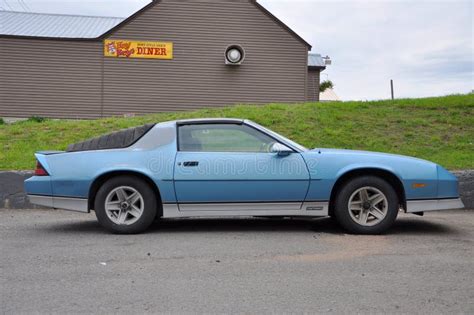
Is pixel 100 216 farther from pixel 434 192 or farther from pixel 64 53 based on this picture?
pixel 64 53

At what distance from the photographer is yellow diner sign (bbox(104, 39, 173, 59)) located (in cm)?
1933

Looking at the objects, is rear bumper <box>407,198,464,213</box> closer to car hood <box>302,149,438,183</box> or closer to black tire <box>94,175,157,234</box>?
car hood <box>302,149,438,183</box>

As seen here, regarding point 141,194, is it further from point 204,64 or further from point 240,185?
point 204,64

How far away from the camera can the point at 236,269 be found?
455 centimetres

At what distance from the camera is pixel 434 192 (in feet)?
19.1

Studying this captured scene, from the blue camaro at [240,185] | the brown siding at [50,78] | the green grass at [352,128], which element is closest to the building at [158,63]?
the brown siding at [50,78]

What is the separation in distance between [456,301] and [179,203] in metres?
3.06

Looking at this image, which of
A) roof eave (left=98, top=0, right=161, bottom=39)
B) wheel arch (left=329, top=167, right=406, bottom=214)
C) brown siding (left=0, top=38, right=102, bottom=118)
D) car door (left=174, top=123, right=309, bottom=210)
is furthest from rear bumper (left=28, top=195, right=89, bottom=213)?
roof eave (left=98, top=0, right=161, bottom=39)

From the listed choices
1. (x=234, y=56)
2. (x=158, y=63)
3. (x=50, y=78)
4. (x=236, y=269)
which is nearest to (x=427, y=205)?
(x=236, y=269)

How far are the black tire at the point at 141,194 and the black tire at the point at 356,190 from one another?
2.10 meters

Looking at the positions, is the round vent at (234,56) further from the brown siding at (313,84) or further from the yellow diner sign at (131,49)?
the brown siding at (313,84)

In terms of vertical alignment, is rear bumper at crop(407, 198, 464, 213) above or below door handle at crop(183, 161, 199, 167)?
below

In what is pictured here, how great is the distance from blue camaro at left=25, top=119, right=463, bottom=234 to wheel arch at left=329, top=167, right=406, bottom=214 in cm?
1

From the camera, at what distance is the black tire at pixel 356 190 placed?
580 centimetres
